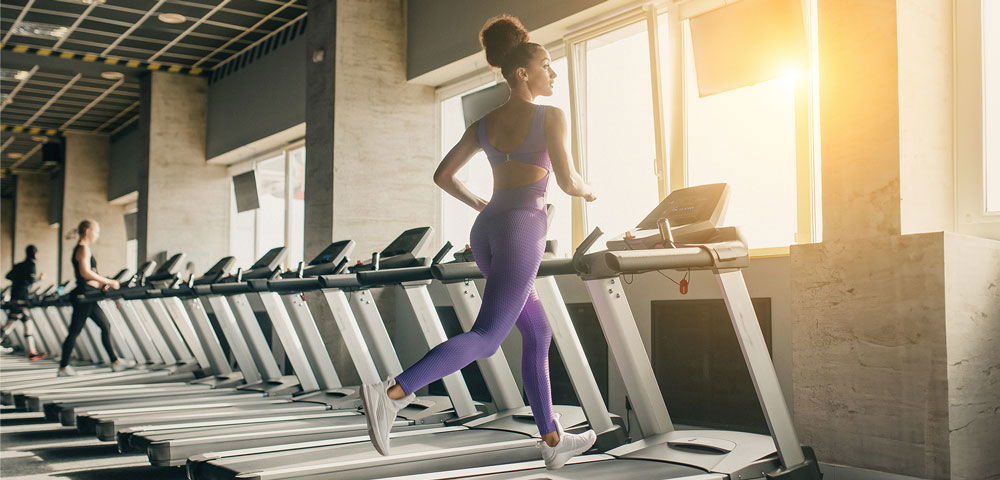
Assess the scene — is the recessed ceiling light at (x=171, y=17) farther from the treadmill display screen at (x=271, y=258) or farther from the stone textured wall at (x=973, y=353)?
the stone textured wall at (x=973, y=353)

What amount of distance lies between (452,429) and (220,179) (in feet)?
23.4

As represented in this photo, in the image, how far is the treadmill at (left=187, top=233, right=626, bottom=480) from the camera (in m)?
3.31

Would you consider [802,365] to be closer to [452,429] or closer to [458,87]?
[452,429]

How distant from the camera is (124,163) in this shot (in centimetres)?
1286

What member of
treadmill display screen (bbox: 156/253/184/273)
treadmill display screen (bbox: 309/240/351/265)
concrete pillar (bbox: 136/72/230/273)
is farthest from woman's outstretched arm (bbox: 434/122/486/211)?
Answer: concrete pillar (bbox: 136/72/230/273)

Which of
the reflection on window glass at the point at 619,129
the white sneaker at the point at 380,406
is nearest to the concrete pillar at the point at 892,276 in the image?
the white sneaker at the point at 380,406

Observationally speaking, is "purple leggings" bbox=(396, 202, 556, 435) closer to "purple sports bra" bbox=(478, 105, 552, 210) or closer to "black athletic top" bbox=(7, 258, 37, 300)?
"purple sports bra" bbox=(478, 105, 552, 210)

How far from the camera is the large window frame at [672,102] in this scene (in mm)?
4262

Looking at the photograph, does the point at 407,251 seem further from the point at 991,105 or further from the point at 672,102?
the point at 991,105

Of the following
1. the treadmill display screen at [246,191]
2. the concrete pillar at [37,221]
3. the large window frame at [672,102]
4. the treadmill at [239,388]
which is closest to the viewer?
the large window frame at [672,102]

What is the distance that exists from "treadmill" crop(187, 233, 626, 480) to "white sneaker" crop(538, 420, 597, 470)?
0.51 metres

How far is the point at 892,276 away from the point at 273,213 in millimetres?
7659

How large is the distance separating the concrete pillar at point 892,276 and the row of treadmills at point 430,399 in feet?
0.91

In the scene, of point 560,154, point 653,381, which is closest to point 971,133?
point 653,381
